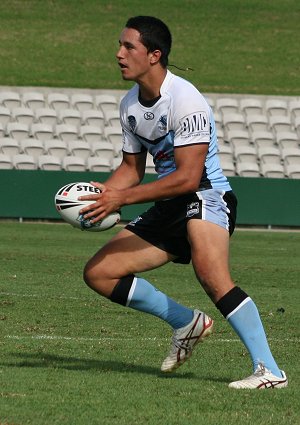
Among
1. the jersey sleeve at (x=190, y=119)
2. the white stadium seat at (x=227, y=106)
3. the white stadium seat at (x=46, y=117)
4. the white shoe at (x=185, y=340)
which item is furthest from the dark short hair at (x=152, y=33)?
the white stadium seat at (x=227, y=106)

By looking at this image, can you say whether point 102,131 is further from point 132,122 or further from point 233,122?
point 132,122

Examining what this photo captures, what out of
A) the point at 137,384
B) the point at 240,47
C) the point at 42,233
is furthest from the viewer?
the point at 240,47

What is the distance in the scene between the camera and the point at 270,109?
32.8 m

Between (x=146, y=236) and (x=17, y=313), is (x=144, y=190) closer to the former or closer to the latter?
(x=146, y=236)

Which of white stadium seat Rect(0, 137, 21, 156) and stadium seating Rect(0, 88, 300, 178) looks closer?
stadium seating Rect(0, 88, 300, 178)

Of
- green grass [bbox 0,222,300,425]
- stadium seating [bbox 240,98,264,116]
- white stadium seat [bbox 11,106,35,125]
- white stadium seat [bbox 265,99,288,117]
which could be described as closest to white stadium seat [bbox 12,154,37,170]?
white stadium seat [bbox 11,106,35,125]

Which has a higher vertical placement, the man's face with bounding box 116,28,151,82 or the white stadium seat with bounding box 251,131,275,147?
A: the man's face with bounding box 116,28,151,82

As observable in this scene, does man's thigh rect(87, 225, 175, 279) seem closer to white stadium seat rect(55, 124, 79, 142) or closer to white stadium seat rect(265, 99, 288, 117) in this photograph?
white stadium seat rect(55, 124, 79, 142)

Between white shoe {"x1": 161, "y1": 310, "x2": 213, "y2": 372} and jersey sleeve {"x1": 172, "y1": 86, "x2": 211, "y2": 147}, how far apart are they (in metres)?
1.42

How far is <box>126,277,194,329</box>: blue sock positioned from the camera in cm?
780

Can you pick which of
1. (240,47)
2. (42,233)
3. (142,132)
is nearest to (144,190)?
(142,132)

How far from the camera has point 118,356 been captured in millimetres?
8695

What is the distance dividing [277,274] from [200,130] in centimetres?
987

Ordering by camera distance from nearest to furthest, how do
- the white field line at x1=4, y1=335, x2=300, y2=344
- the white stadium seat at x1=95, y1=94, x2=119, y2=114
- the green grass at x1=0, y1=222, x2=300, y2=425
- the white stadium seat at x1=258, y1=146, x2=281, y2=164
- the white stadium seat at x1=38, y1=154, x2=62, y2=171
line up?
the green grass at x1=0, y1=222, x2=300, y2=425 < the white field line at x1=4, y1=335, x2=300, y2=344 < the white stadium seat at x1=38, y1=154, x2=62, y2=171 < the white stadium seat at x1=258, y1=146, x2=281, y2=164 < the white stadium seat at x1=95, y1=94, x2=119, y2=114
